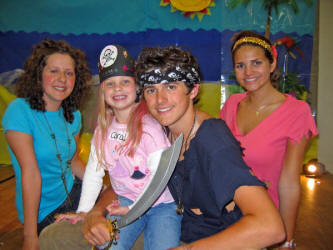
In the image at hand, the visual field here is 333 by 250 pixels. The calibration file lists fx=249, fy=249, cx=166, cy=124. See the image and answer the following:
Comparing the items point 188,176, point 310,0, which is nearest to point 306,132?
point 188,176

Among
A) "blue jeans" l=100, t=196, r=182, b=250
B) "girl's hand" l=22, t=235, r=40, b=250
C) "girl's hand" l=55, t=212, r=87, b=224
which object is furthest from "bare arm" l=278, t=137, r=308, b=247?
"girl's hand" l=22, t=235, r=40, b=250

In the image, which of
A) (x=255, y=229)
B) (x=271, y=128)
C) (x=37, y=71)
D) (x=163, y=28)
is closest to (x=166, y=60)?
(x=255, y=229)

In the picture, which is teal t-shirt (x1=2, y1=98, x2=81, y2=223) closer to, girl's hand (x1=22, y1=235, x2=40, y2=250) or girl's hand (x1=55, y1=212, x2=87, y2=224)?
girl's hand (x1=22, y1=235, x2=40, y2=250)

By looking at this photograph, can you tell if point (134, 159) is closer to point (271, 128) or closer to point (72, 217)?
point (72, 217)

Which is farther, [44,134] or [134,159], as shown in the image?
[44,134]

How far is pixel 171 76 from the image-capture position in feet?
3.88

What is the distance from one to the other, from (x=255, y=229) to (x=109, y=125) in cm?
111

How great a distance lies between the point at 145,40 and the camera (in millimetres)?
4094

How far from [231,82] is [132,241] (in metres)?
3.32

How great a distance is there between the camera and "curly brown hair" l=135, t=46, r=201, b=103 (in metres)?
1.19

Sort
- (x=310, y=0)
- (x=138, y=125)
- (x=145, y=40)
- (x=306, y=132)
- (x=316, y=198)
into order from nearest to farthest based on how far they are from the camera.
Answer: (x=138, y=125) < (x=306, y=132) < (x=316, y=198) < (x=310, y=0) < (x=145, y=40)

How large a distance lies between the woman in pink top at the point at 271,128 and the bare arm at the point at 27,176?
1.42m

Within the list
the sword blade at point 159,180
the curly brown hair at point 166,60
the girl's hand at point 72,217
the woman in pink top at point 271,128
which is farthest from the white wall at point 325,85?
the girl's hand at point 72,217

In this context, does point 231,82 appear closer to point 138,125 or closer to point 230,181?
point 138,125
